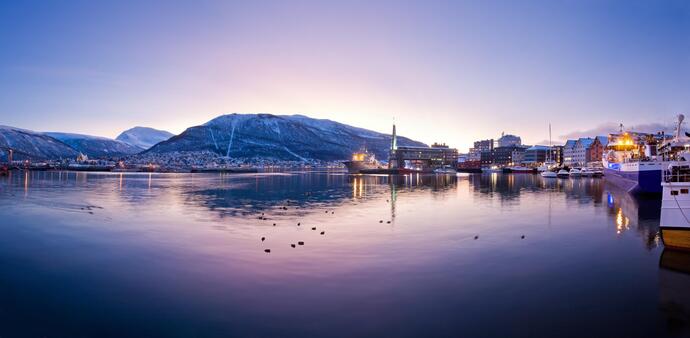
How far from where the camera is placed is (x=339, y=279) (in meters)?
14.6

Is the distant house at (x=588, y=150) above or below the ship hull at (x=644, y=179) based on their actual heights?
above

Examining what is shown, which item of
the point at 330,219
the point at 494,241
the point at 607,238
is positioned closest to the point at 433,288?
the point at 494,241

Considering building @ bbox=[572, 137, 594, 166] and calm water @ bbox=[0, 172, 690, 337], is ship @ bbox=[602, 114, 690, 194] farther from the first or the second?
building @ bbox=[572, 137, 594, 166]

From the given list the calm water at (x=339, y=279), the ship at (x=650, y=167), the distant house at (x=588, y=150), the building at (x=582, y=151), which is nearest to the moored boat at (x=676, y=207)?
the calm water at (x=339, y=279)

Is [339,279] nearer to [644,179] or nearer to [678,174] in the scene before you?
[678,174]

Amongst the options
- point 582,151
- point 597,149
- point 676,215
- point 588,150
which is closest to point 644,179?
point 676,215

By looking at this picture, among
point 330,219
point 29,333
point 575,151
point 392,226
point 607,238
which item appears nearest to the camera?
point 29,333

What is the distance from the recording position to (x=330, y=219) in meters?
30.3

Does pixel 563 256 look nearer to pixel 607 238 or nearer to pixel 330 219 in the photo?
pixel 607 238

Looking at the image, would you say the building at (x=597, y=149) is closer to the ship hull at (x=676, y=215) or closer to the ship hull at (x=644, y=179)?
the ship hull at (x=644, y=179)

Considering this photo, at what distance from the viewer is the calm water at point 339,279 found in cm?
1055

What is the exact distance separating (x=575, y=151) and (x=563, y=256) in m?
207

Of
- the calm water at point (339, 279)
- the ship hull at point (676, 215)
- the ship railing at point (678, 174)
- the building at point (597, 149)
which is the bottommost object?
the calm water at point (339, 279)

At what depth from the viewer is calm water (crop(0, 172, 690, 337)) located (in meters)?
10.6
